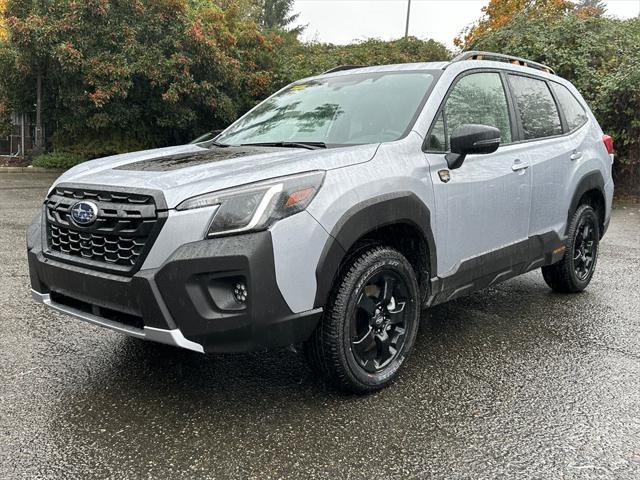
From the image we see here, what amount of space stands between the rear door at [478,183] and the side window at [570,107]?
932 millimetres

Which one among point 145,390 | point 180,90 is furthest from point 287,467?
point 180,90

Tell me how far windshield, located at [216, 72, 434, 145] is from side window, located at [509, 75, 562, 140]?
0.96 metres

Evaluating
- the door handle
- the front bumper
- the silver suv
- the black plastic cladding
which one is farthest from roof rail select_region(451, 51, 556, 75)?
the black plastic cladding

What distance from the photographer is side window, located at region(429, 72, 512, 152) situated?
345cm

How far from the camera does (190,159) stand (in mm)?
3160

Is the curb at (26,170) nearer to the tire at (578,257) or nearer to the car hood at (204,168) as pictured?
the car hood at (204,168)

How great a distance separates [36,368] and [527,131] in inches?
141

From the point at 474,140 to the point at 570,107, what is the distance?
2.13 m

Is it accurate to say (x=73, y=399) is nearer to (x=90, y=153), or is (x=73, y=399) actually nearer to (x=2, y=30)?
(x=90, y=153)

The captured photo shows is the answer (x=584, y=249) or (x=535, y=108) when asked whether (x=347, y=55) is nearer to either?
(x=584, y=249)

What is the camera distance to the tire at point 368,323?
2791mm

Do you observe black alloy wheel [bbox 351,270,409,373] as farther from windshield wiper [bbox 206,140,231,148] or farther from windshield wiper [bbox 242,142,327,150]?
windshield wiper [bbox 206,140,231,148]

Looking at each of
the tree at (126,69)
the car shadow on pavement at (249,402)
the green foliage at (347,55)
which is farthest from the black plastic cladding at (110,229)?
the green foliage at (347,55)

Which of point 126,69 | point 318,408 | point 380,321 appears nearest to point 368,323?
point 380,321
